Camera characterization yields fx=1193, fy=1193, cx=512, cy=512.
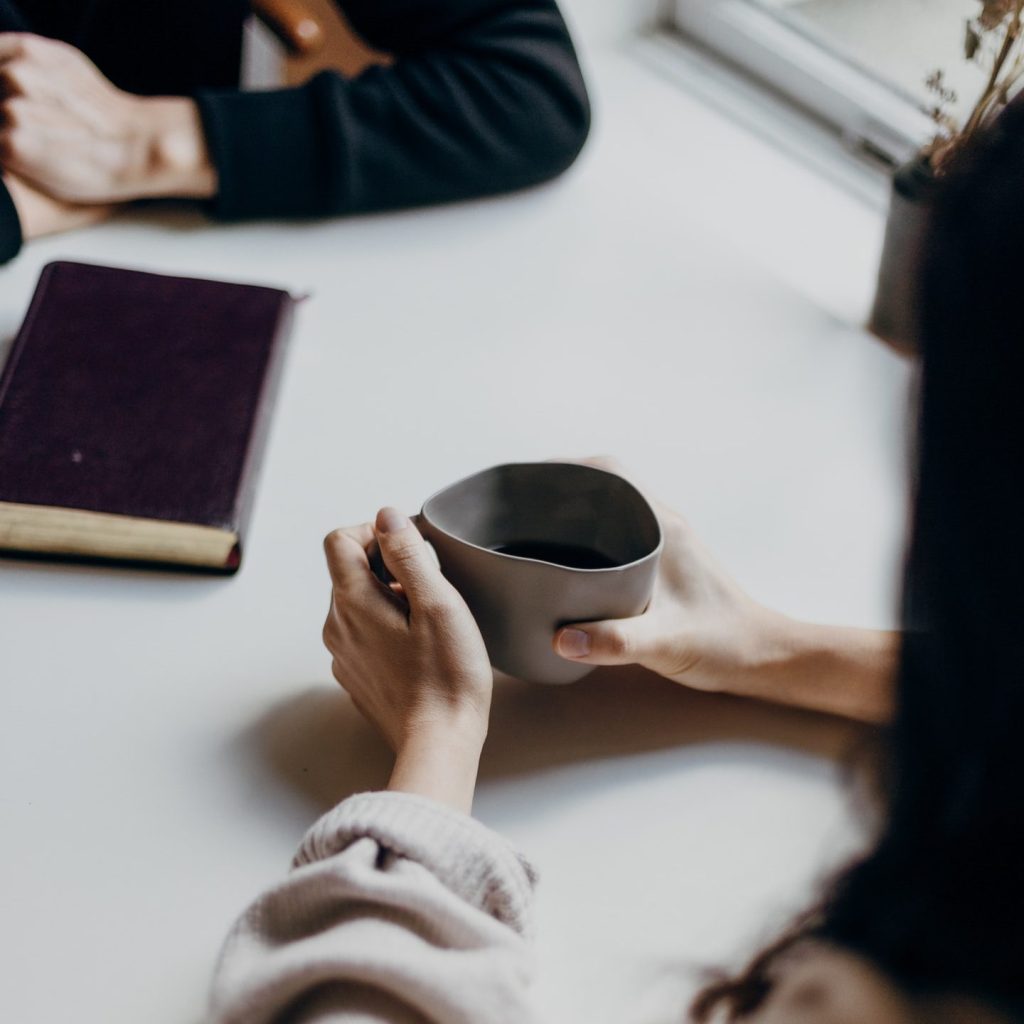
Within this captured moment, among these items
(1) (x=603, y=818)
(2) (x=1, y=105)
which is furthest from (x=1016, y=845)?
(2) (x=1, y=105)

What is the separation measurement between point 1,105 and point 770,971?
86cm

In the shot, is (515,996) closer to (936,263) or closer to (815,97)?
(936,263)

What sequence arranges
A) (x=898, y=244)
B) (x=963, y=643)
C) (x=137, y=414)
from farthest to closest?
1. (x=898, y=244)
2. (x=137, y=414)
3. (x=963, y=643)

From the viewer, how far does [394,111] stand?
3.29 feet

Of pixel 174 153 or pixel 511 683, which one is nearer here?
pixel 511 683

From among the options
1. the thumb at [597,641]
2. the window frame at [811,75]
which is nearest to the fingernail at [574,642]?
the thumb at [597,641]

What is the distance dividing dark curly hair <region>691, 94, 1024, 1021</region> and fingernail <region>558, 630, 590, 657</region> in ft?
0.65

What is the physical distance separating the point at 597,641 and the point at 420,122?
56 cm

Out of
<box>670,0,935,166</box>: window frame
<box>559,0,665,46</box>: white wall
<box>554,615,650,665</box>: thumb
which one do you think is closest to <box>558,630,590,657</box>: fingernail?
<box>554,615,650,665</box>: thumb

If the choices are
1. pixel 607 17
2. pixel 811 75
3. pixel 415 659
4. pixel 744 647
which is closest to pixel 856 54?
pixel 811 75

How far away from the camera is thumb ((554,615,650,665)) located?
617 mm

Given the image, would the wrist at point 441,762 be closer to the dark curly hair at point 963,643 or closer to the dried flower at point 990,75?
the dark curly hair at point 963,643

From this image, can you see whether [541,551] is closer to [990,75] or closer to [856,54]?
[990,75]

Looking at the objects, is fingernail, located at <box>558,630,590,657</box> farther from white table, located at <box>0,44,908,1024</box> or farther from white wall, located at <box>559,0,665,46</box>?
white wall, located at <box>559,0,665,46</box>
